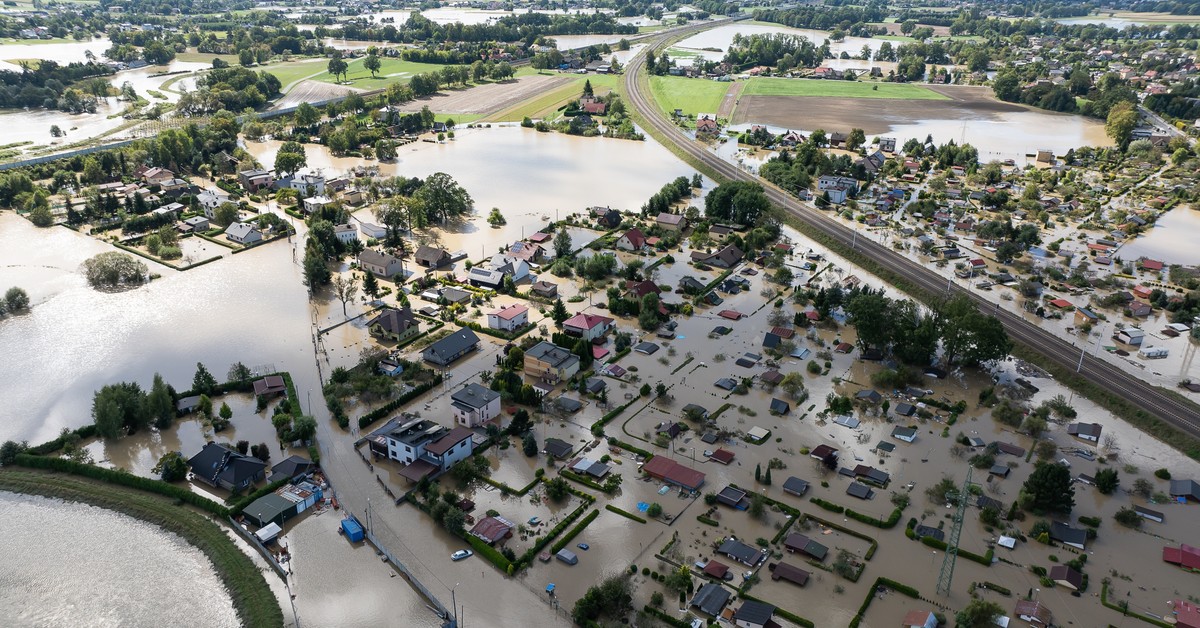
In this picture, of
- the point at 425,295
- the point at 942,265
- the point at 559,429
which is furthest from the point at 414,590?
the point at 942,265

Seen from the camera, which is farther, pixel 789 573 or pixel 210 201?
pixel 210 201

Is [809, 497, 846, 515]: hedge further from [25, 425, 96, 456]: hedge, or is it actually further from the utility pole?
[25, 425, 96, 456]: hedge

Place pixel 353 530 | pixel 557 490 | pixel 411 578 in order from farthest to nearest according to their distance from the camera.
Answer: pixel 557 490, pixel 353 530, pixel 411 578

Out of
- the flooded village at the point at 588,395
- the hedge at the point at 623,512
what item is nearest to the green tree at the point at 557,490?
the flooded village at the point at 588,395

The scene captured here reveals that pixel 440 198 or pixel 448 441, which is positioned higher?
pixel 440 198

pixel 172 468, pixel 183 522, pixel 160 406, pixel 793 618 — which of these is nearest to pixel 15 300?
pixel 160 406

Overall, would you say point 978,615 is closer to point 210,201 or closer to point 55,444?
point 55,444
